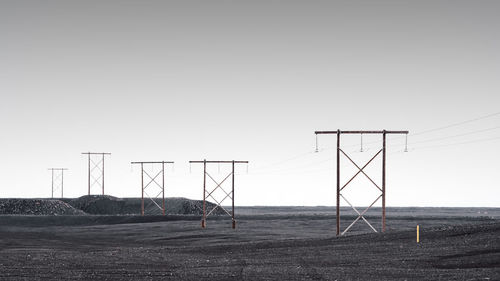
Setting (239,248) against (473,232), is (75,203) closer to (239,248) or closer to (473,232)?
(239,248)

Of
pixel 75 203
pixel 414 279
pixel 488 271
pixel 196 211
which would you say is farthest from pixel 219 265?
pixel 75 203

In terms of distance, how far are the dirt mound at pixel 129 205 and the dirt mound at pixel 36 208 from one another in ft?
17.6

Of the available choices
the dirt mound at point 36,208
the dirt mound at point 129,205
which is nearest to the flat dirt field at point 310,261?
the dirt mound at point 129,205

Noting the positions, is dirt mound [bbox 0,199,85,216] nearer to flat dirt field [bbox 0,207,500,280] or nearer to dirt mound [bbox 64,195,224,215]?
dirt mound [bbox 64,195,224,215]

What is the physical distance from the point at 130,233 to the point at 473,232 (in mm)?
33640

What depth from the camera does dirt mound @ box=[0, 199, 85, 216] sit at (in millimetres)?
100625

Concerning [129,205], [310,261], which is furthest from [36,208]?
[310,261]

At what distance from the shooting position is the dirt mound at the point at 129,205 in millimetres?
104375

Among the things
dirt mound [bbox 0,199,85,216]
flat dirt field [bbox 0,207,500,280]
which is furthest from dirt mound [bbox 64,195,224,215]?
flat dirt field [bbox 0,207,500,280]

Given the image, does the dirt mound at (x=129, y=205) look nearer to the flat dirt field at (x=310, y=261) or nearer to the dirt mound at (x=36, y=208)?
the dirt mound at (x=36, y=208)

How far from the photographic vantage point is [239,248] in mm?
35094

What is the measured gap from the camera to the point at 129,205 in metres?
107

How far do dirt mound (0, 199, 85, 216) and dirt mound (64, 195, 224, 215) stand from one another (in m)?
5.36

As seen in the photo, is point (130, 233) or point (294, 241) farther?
point (130, 233)
